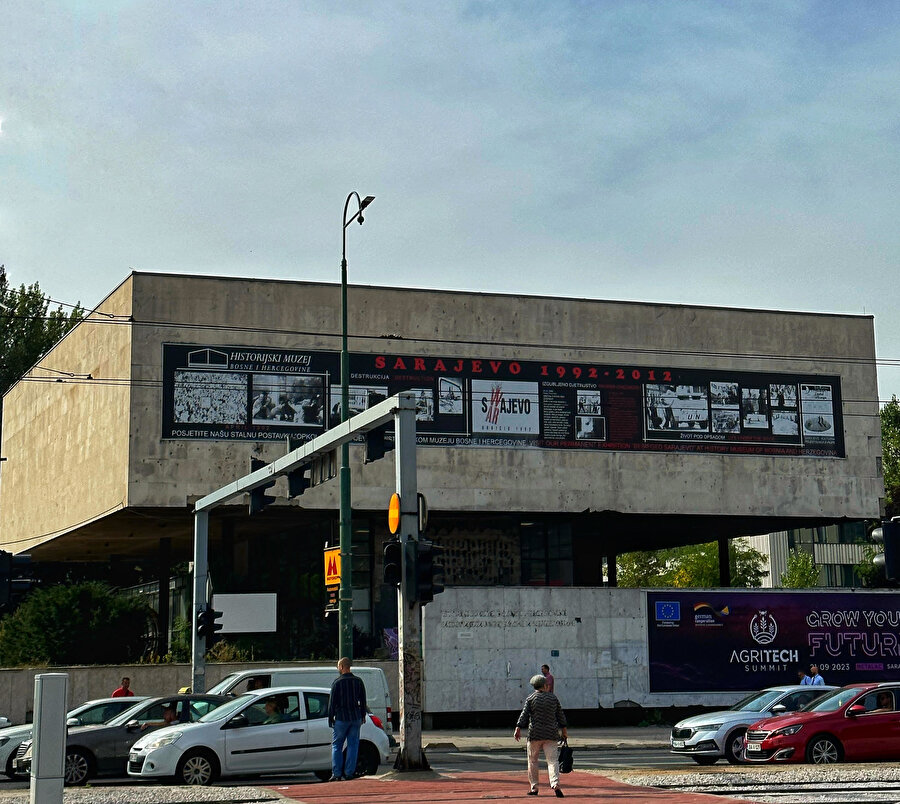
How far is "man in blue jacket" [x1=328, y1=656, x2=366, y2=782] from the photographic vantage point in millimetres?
17781

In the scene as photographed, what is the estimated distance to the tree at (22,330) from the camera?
200 feet

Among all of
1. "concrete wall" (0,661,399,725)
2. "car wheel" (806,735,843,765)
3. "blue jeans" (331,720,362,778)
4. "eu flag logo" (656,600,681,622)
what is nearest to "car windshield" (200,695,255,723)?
"blue jeans" (331,720,362,778)

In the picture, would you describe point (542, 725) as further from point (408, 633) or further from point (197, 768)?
point (197, 768)

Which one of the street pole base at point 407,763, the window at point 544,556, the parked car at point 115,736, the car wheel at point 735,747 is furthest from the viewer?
the window at point 544,556

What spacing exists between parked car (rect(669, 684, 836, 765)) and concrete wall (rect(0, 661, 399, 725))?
41.7 ft

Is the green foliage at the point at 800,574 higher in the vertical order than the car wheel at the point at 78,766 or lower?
higher

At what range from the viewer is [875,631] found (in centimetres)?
3781

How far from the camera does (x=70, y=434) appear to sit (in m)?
42.6

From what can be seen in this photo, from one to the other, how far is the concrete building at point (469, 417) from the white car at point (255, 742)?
17645 mm

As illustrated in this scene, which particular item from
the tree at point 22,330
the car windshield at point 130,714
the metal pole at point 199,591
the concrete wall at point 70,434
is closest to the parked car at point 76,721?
the car windshield at point 130,714

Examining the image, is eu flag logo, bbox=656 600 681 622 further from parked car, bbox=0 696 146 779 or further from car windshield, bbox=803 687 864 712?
parked car, bbox=0 696 146 779

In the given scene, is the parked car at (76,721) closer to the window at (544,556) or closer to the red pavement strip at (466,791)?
the red pavement strip at (466,791)

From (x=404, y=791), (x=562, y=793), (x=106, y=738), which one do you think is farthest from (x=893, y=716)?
(x=106, y=738)

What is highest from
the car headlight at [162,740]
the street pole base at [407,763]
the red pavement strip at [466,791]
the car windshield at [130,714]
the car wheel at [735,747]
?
the car windshield at [130,714]
